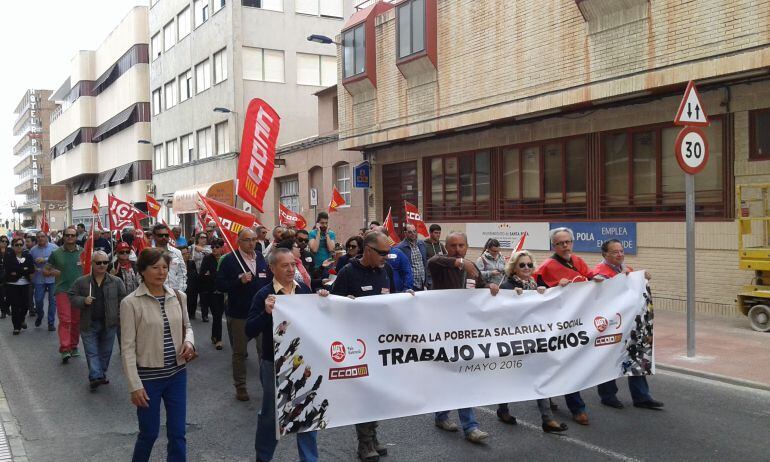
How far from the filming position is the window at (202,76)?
34.7 metres

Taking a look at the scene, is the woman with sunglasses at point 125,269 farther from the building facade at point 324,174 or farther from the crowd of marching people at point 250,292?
the building facade at point 324,174

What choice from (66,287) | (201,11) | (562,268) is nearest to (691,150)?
(562,268)

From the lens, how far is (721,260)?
1161 cm

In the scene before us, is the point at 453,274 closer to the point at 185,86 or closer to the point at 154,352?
the point at 154,352

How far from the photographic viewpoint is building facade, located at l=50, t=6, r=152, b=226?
4519 cm

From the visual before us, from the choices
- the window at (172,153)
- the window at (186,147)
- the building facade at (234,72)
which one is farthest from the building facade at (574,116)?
the window at (172,153)

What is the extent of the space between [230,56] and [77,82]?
35.5m

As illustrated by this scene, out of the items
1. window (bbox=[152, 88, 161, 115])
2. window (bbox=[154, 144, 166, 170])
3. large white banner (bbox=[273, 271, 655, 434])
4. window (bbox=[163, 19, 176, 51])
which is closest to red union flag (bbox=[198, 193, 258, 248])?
large white banner (bbox=[273, 271, 655, 434])

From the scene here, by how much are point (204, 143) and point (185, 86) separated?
14.9 ft

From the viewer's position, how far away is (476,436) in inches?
222

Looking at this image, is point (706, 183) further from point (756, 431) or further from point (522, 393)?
point (522, 393)

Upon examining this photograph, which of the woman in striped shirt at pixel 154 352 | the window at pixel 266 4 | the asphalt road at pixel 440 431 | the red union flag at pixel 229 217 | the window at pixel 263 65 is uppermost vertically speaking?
the window at pixel 266 4

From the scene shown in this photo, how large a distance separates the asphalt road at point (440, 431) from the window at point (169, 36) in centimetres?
3534

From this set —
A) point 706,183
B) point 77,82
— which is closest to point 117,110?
point 77,82
